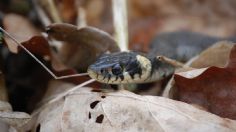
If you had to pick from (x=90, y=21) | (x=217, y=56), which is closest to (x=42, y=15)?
(x=90, y=21)

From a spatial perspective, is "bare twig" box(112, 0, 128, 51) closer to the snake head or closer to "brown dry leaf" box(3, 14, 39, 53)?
the snake head

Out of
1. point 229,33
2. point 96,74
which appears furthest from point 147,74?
point 229,33

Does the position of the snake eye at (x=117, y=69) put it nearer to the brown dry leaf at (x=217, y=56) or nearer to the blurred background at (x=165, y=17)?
the brown dry leaf at (x=217, y=56)

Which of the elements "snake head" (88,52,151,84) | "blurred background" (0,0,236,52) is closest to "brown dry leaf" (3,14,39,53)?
"snake head" (88,52,151,84)

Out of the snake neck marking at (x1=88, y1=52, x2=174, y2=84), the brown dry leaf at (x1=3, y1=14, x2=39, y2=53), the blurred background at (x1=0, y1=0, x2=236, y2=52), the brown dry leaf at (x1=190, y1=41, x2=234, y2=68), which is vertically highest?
the brown dry leaf at (x1=3, y1=14, x2=39, y2=53)

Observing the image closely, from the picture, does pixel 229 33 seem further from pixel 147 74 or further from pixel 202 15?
pixel 147 74

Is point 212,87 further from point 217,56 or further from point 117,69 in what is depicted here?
point 117,69
